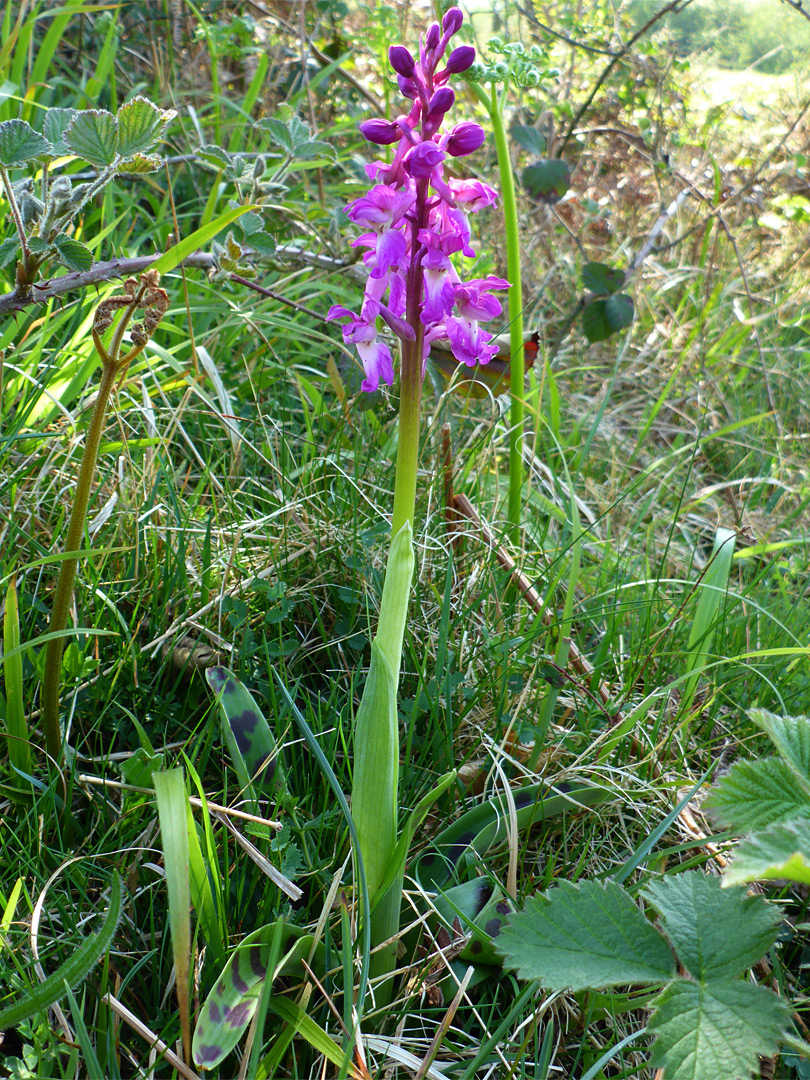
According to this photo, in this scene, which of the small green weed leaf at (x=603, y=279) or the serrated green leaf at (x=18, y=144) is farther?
the small green weed leaf at (x=603, y=279)

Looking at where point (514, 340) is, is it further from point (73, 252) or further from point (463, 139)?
point (73, 252)

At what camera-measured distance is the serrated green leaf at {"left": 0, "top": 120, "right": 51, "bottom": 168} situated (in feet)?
4.28

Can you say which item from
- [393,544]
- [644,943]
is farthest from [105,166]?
[644,943]

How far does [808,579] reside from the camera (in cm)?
248

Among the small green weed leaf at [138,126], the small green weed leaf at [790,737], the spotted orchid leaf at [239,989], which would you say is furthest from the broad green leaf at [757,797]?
the small green weed leaf at [138,126]

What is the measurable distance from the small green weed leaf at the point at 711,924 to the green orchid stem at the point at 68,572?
39.3 inches

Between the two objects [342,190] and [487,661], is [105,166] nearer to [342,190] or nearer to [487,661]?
[487,661]

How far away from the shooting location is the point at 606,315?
319cm

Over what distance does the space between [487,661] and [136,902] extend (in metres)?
0.85

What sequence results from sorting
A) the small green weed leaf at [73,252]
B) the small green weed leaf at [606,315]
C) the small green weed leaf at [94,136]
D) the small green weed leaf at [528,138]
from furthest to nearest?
the small green weed leaf at [606,315]
the small green weed leaf at [528,138]
the small green weed leaf at [73,252]
the small green weed leaf at [94,136]

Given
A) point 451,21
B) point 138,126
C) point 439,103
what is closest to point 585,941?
point 439,103

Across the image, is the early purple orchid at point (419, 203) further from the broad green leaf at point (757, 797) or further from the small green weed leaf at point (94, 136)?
the broad green leaf at point (757, 797)

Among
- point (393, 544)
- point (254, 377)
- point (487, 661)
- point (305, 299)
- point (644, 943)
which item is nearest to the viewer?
point (644, 943)

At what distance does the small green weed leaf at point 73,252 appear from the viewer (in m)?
1.47
